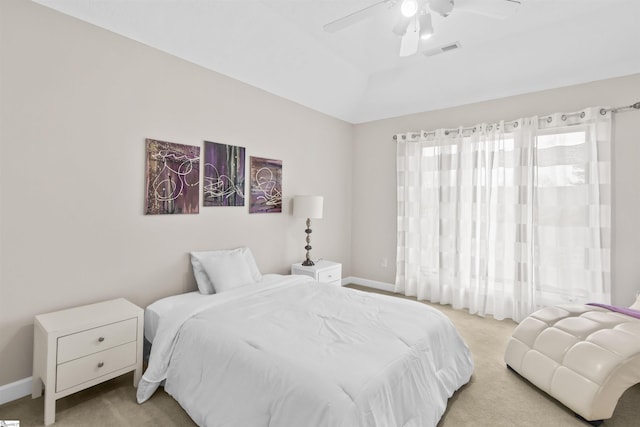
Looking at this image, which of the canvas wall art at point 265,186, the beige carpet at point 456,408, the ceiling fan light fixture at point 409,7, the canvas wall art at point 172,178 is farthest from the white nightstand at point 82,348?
the ceiling fan light fixture at point 409,7

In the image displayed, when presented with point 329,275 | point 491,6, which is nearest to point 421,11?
point 491,6

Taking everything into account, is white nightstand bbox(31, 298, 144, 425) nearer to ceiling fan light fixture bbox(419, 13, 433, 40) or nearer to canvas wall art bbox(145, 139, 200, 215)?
canvas wall art bbox(145, 139, 200, 215)

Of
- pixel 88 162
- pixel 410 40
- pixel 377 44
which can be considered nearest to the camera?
pixel 410 40

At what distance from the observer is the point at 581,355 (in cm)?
196

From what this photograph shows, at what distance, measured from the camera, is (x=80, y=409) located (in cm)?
196

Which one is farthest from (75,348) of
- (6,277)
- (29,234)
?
(29,234)

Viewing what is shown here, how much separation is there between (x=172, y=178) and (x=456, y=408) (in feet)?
9.30

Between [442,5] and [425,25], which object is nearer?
[442,5]

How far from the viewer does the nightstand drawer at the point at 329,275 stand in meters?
3.72

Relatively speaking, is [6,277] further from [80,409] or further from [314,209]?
[314,209]

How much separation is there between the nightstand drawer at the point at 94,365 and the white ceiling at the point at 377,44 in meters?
2.37

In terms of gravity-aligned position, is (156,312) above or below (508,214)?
below

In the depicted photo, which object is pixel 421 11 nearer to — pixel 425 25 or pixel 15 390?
pixel 425 25

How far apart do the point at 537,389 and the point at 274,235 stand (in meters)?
2.83
